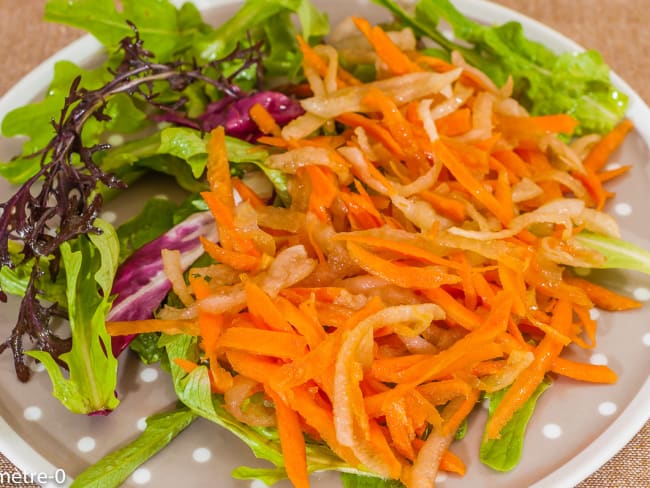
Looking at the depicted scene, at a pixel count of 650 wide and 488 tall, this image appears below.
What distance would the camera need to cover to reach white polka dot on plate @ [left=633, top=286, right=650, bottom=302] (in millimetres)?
1968

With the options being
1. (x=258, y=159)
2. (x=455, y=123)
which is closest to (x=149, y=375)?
(x=258, y=159)

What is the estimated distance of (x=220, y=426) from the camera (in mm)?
1784

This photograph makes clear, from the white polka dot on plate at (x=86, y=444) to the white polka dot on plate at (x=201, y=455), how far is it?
0.23 m

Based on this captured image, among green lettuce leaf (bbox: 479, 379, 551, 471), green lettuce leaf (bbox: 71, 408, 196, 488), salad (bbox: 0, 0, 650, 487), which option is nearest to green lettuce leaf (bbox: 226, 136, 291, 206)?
salad (bbox: 0, 0, 650, 487)

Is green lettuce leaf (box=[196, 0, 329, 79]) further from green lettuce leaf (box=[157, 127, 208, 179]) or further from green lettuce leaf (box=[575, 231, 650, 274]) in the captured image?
green lettuce leaf (box=[575, 231, 650, 274])

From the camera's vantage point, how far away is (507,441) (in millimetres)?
1688

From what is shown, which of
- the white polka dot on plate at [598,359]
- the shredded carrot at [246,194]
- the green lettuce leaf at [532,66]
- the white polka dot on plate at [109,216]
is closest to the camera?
the white polka dot on plate at [598,359]

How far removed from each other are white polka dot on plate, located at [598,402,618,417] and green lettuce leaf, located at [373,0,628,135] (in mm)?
987

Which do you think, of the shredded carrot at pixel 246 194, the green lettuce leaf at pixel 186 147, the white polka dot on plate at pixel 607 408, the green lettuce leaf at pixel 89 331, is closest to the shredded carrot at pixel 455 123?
the shredded carrot at pixel 246 194

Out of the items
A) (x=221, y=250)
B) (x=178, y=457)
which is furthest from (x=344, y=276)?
(x=178, y=457)

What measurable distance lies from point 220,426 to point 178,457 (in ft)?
0.40

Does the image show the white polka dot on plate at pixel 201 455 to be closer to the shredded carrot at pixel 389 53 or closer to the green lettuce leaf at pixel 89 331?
the green lettuce leaf at pixel 89 331

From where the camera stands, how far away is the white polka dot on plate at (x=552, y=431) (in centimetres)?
171

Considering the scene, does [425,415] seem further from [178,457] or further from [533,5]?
[533,5]
